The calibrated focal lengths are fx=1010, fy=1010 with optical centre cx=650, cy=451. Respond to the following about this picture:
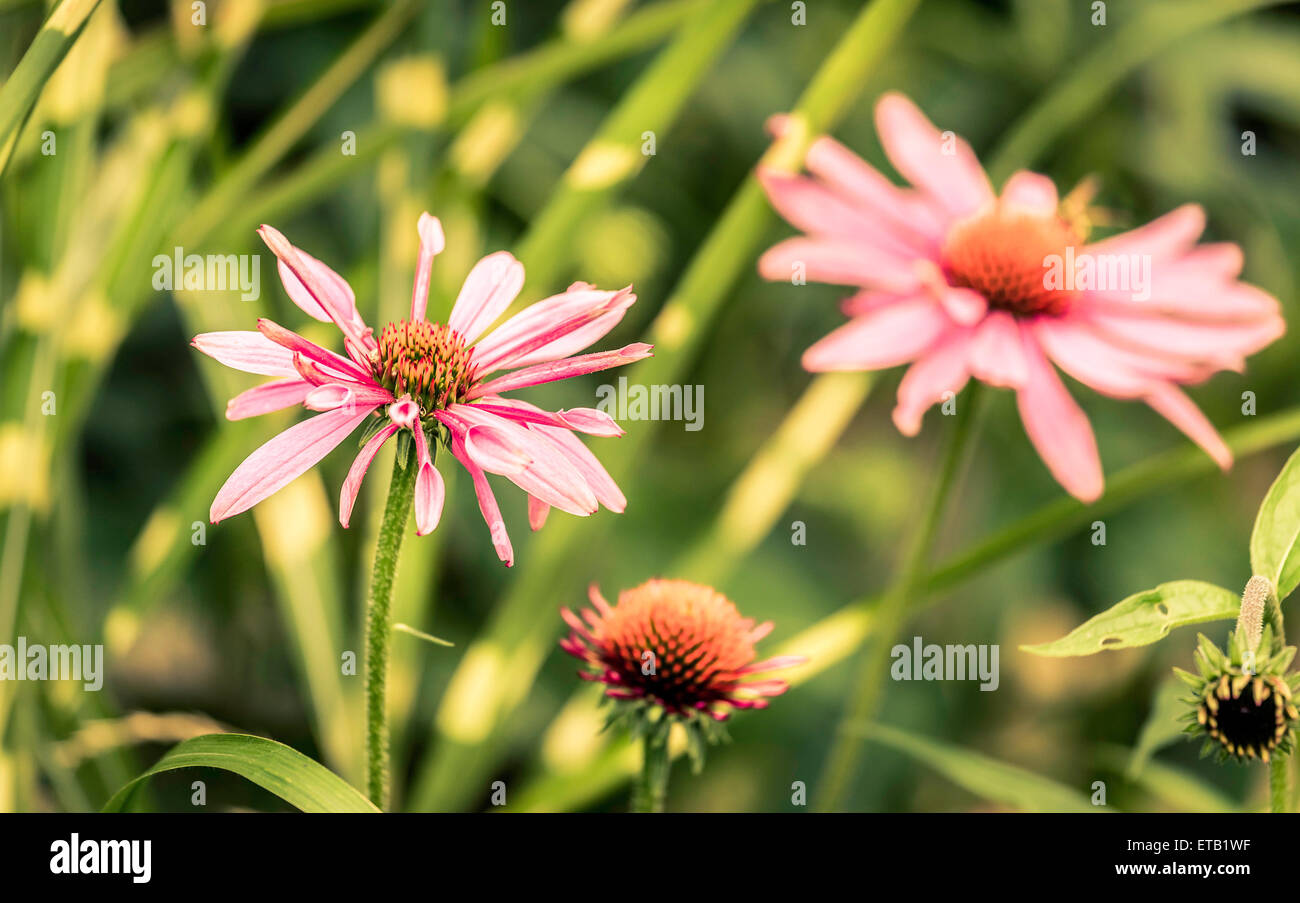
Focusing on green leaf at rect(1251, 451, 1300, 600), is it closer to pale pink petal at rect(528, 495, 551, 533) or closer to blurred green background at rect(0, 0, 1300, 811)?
blurred green background at rect(0, 0, 1300, 811)

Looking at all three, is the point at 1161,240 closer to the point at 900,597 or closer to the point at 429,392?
the point at 900,597

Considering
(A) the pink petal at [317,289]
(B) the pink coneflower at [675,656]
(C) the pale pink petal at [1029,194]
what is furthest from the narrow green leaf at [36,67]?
(C) the pale pink petal at [1029,194]

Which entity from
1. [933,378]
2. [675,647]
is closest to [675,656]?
[675,647]

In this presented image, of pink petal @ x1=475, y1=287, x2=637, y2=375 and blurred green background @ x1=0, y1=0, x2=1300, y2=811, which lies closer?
pink petal @ x1=475, y1=287, x2=637, y2=375

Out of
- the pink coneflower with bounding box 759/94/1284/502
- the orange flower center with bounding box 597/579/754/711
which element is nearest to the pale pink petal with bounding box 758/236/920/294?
the pink coneflower with bounding box 759/94/1284/502

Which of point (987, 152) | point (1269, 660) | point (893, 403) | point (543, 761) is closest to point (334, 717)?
point (543, 761)

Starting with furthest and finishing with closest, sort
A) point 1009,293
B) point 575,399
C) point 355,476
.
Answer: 1. point 575,399
2. point 1009,293
3. point 355,476
